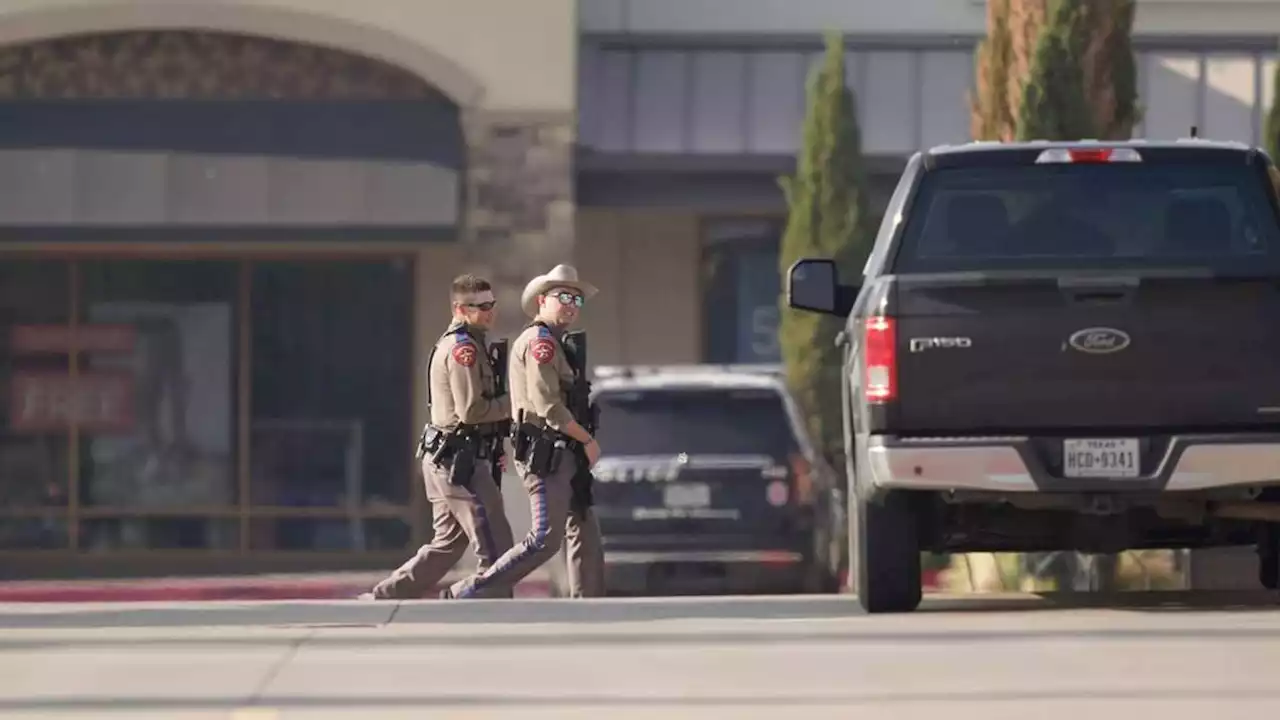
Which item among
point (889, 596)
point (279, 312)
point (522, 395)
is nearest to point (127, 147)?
point (279, 312)

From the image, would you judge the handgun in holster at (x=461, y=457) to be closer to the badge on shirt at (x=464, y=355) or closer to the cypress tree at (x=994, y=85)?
the badge on shirt at (x=464, y=355)

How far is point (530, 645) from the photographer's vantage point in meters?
9.62

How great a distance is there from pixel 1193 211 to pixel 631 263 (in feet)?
40.6

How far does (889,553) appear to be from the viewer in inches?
414

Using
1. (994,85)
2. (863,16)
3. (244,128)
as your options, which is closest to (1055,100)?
(994,85)

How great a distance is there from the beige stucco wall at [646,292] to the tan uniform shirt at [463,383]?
9.95m

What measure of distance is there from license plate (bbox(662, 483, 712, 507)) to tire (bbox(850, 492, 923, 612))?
3695 mm

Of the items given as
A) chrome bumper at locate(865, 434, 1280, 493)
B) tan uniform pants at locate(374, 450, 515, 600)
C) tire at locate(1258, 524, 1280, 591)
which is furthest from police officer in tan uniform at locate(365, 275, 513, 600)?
tire at locate(1258, 524, 1280, 591)

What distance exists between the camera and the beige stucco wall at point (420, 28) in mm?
20094

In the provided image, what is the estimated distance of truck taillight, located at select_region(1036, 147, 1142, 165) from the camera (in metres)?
10.3

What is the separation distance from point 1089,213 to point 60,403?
13189 mm

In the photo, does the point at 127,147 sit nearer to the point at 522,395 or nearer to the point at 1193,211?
the point at 522,395

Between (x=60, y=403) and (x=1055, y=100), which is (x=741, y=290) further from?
(x=1055, y=100)

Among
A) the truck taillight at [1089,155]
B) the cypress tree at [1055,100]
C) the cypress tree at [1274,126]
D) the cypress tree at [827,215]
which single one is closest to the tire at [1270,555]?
the truck taillight at [1089,155]
